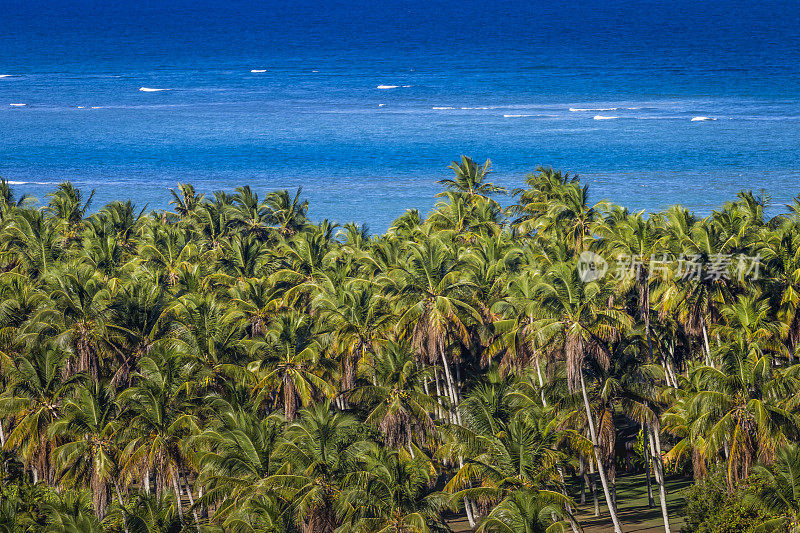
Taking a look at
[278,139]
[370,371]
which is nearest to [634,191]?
[278,139]

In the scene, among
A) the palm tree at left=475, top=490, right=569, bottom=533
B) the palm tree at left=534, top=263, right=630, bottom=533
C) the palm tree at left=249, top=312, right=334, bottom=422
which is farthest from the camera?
the palm tree at left=249, top=312, right=334, bottom=422

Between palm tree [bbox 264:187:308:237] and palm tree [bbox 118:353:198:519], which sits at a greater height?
palm tree [bbox 264:187:308:237]

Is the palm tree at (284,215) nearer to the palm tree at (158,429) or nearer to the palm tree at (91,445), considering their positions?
the palm tree at (158,429)

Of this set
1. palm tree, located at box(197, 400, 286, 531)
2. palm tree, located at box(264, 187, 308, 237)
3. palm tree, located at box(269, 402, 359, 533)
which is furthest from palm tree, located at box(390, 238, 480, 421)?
palm tree, located at box(264, 187, 308, 237)

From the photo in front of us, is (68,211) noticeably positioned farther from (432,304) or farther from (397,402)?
(397,402)

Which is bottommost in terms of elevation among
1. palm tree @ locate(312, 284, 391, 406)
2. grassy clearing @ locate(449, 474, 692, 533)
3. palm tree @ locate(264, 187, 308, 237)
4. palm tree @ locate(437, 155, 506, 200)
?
grassy clearing @ locate(449, 474, 692, 533)

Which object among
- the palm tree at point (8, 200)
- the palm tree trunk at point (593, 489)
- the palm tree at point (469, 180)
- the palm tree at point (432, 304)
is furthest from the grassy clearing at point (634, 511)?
the palm tree at point (8, 200)

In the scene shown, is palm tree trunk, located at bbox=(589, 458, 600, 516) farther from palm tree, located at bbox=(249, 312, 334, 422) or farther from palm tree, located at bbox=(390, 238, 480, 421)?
palm tree, located at bbox=(249, 312, 334, 422)

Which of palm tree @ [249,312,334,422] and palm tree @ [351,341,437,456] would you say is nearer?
palm tree @ [351,341,437,456]

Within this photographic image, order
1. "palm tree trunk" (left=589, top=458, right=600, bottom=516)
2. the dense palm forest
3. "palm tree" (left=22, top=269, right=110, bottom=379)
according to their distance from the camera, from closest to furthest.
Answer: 1. the dense palm forest
2. "palm tree trunk" (left=589, top=458, right=600, bottom=516)
3. "palm tree" (left=22, top=269, right=110, bottom=379)
